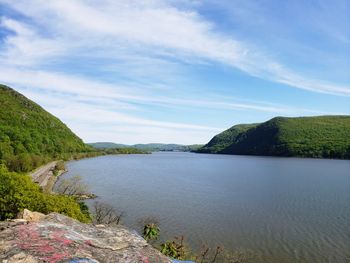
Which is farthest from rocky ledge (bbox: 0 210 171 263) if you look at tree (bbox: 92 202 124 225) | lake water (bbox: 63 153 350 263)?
tree (bbox: 92 202 124 225)

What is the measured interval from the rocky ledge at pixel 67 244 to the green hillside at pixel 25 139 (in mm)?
79716

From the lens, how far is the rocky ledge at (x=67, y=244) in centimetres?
814

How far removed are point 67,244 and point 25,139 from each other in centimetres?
12545

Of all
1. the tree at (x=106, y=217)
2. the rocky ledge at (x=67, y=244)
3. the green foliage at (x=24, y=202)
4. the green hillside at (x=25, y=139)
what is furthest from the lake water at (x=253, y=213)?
the rocky ledge at (x=67, y=244)

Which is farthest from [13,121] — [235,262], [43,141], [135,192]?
[235,262]

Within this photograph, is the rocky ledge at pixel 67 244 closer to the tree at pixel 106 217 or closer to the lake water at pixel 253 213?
the lake water at pixel 253 213

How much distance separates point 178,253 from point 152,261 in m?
18.5

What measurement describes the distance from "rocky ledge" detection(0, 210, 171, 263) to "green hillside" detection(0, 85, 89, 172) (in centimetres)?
7972

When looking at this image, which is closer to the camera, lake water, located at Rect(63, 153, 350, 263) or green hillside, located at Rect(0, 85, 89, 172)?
lake water, located at Rect(63, 153, 350, 263)

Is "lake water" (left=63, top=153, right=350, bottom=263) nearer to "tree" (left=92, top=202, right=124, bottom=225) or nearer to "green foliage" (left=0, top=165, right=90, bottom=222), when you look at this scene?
"tree" (left=92, top=202, right=124, bottom=225)

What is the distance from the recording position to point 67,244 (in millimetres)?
8766

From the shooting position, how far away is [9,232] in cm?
930

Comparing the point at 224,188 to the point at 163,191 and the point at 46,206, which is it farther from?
the point at 46,206

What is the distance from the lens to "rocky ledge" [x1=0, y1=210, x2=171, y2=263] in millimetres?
8141
